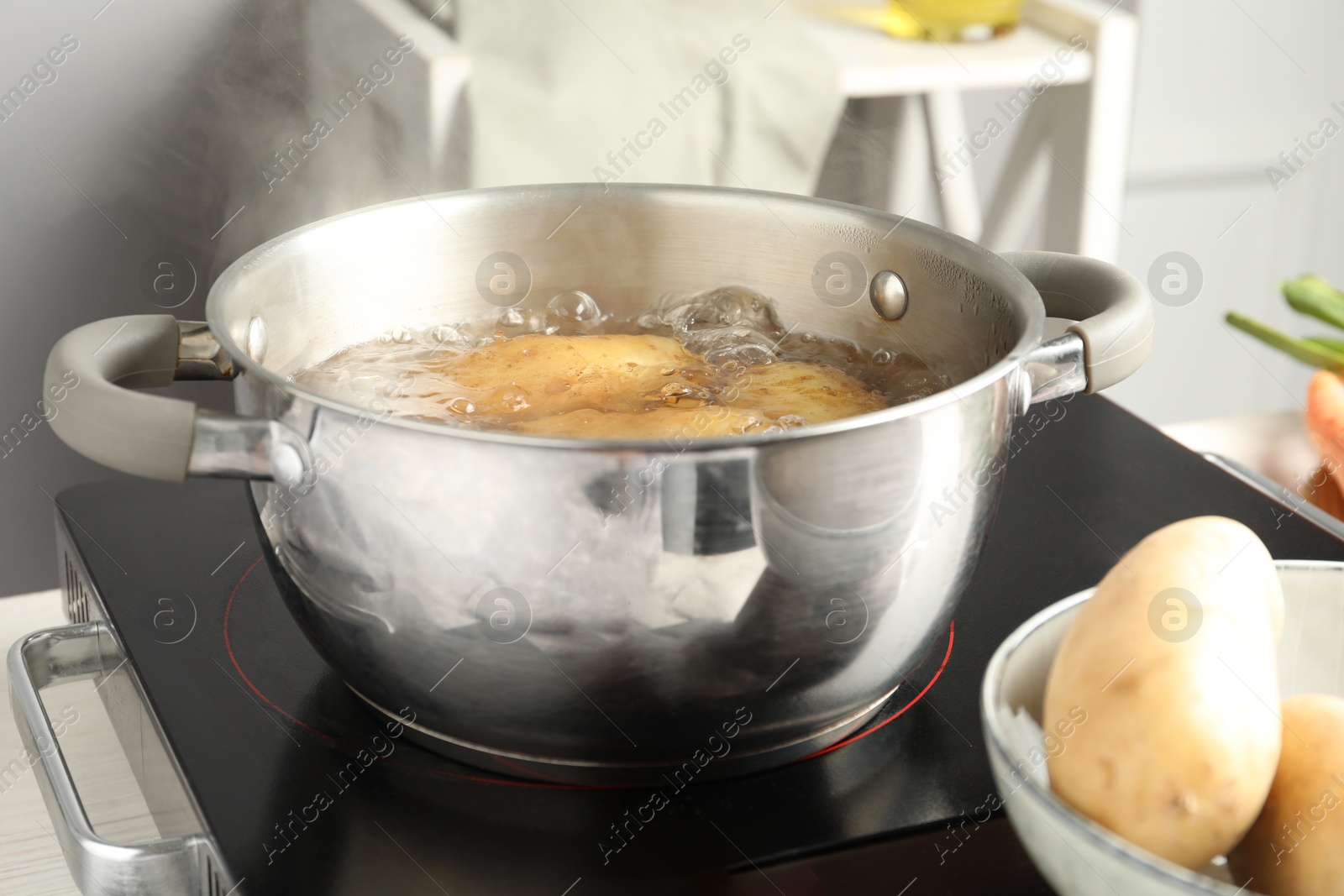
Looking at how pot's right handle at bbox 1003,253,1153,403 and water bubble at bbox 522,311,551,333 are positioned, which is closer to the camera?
pot's right handle at bbox 1003,253,1153,403

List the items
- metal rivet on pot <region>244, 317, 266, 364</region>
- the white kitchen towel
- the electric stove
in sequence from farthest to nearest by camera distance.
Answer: the white kitchen towel → metal rivet on pot <region>244, 317, 266, 364</region> → the electric stove

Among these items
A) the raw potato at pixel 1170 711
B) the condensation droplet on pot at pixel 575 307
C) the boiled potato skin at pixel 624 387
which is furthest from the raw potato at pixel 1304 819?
the condensation droplet on pot at pixel 575 307

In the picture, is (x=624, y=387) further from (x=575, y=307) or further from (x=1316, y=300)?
(x=1316, y=300)

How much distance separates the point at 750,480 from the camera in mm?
452

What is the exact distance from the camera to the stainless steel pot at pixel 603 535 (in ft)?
1.48

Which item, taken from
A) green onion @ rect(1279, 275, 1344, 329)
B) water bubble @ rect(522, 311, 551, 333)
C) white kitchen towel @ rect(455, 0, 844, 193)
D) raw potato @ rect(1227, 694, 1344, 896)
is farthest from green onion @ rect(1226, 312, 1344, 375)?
raw potato @ rect(1227, 694, 1344, 896)

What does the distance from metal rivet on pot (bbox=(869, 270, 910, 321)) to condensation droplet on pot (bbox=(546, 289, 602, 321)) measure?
0.19 metres

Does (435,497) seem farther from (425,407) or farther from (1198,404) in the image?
(1198,404)

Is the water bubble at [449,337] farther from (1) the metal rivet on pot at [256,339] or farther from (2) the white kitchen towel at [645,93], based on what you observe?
(2) the white kitchen towel at [645,93]

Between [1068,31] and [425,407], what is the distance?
111cm

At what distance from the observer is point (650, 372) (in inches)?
28.1

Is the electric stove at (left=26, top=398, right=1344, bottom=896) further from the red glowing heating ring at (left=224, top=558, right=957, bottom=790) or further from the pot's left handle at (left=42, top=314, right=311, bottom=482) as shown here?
the pot's left handle at (left=42, top=314, right=311, bottom=482)

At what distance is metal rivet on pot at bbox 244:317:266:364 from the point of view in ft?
1.98

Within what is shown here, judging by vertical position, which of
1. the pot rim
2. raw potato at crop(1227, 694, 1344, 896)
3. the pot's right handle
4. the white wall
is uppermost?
the pot rim
